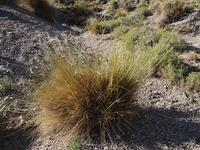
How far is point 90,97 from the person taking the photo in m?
2.60

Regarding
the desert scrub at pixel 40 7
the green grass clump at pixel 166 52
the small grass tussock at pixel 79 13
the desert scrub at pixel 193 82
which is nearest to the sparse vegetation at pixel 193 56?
the green grass clump at pixel 166 52

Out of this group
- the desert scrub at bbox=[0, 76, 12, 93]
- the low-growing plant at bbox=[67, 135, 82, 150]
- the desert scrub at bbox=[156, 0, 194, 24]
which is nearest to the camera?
the low-growing plant at bbox=[67, 135, 82, 150]

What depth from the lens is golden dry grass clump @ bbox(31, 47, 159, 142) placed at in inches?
101

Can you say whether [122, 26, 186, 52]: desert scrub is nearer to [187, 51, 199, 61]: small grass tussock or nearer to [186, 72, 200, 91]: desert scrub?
[187, 51, 199, 61]: small grass tussock

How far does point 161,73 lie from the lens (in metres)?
3.97

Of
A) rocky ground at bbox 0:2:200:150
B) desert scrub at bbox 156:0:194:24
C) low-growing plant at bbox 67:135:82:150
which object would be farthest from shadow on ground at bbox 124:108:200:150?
desert scrub at bbox 156:0:194:24

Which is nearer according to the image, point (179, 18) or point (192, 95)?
point (192, 95)

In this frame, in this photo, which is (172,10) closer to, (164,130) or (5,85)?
(164,130)

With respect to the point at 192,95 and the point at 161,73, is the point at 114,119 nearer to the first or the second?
the point at 192,95

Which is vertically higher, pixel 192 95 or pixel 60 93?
pixel 60 93

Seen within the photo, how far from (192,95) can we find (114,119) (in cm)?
138

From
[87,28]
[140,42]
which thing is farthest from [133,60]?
[87,28]

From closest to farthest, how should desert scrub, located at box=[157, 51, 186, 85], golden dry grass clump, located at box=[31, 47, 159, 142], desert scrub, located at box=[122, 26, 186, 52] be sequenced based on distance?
1. golden dry grass clump, located at box=[31, 47, 159, 142]
2. desert scrub, located at box=[157, 51, 186, 85]
3. desert scrub, located at box=[122, 26, 186, 52]

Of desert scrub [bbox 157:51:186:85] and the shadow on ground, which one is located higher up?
desert scrub [bbox 157:51:186:85]
